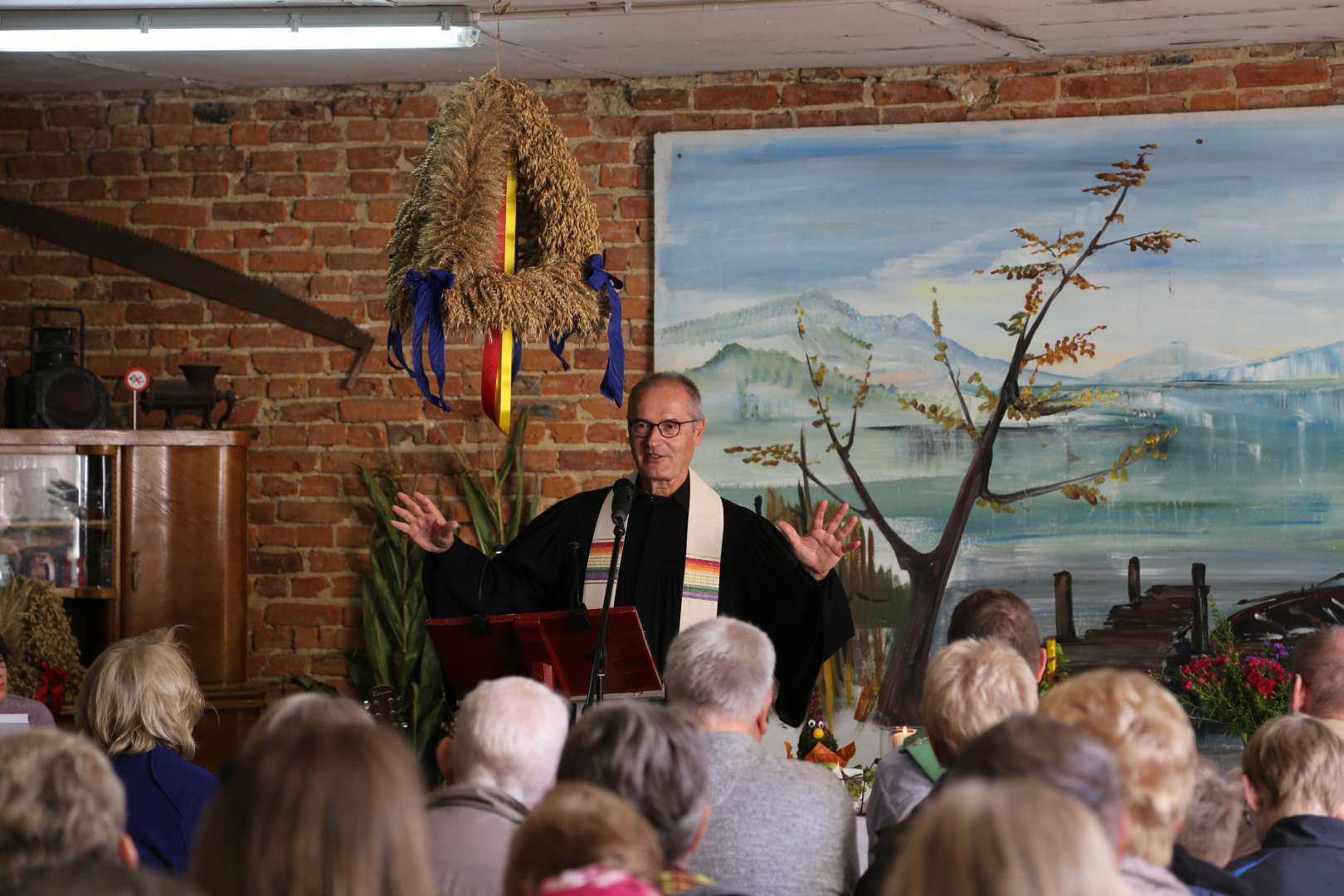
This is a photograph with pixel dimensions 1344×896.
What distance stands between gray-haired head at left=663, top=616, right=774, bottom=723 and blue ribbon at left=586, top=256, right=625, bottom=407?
53.2 inches

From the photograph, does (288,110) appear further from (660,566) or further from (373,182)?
(660,566)

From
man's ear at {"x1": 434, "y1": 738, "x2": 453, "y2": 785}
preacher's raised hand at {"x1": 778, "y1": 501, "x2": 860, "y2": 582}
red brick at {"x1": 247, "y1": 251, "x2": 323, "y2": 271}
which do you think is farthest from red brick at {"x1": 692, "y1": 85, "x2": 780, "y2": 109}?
man's ear at {"x1": 434, "y1": 738, "x2": 453, "y2": 785}

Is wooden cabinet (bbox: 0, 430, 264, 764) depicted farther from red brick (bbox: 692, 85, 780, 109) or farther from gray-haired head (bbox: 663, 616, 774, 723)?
gray-haired head (bbox: 663, 616, 774, 723)

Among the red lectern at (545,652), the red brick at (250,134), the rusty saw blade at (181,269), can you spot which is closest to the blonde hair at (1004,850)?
the red lectern at (545,652)

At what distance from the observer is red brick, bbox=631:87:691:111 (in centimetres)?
522

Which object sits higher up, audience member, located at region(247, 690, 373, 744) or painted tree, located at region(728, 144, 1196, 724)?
painted tree, located at region(728, 144, 1196, 724)

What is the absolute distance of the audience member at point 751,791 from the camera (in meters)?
2.31

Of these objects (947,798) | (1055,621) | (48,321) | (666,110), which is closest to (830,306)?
(666,110)

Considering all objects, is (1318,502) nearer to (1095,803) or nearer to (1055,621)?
(1055,621)

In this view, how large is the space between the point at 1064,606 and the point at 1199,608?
0.43m

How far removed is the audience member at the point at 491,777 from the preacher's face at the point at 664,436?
1.62 metres

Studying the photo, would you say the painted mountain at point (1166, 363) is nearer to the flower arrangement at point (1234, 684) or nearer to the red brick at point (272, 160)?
the flower arrangement at point (1234, 684)

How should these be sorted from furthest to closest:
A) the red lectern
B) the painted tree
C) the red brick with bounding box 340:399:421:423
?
the red brick with bounding box 340:399:421:423 → the painted tree → the red lectern

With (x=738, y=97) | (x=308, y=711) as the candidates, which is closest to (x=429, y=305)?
(x=308, y=711)
